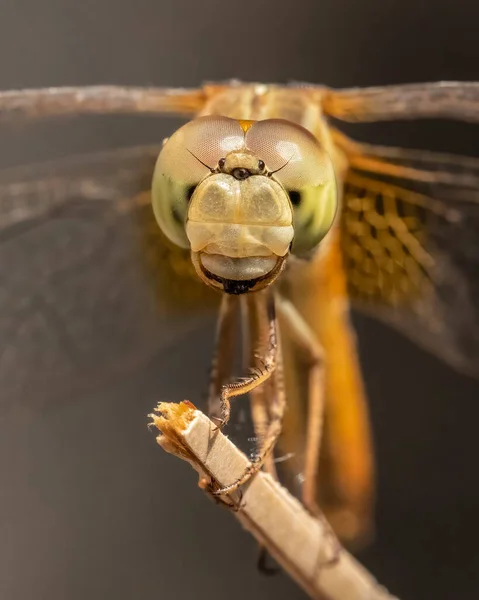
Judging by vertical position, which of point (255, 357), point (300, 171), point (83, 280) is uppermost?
point (83, 280)

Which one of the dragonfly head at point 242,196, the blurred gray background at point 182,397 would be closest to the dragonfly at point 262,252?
the dragonfly head at point 242,196

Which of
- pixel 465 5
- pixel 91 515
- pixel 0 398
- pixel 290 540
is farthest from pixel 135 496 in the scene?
pixel 465 5

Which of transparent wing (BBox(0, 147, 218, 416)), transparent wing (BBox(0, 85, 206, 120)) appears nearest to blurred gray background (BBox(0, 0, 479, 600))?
transparent wing (BBox(0, 147, 218, 416))

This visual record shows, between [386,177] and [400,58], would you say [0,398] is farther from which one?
[400,58]

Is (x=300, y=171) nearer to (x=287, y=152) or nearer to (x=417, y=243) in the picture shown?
(x=287, y=152)

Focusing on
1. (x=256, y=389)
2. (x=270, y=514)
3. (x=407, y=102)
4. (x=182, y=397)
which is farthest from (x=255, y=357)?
(x=182, y=397)

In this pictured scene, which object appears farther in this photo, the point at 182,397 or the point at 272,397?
the point at 182,397

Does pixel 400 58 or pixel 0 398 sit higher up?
pixel 400 58
